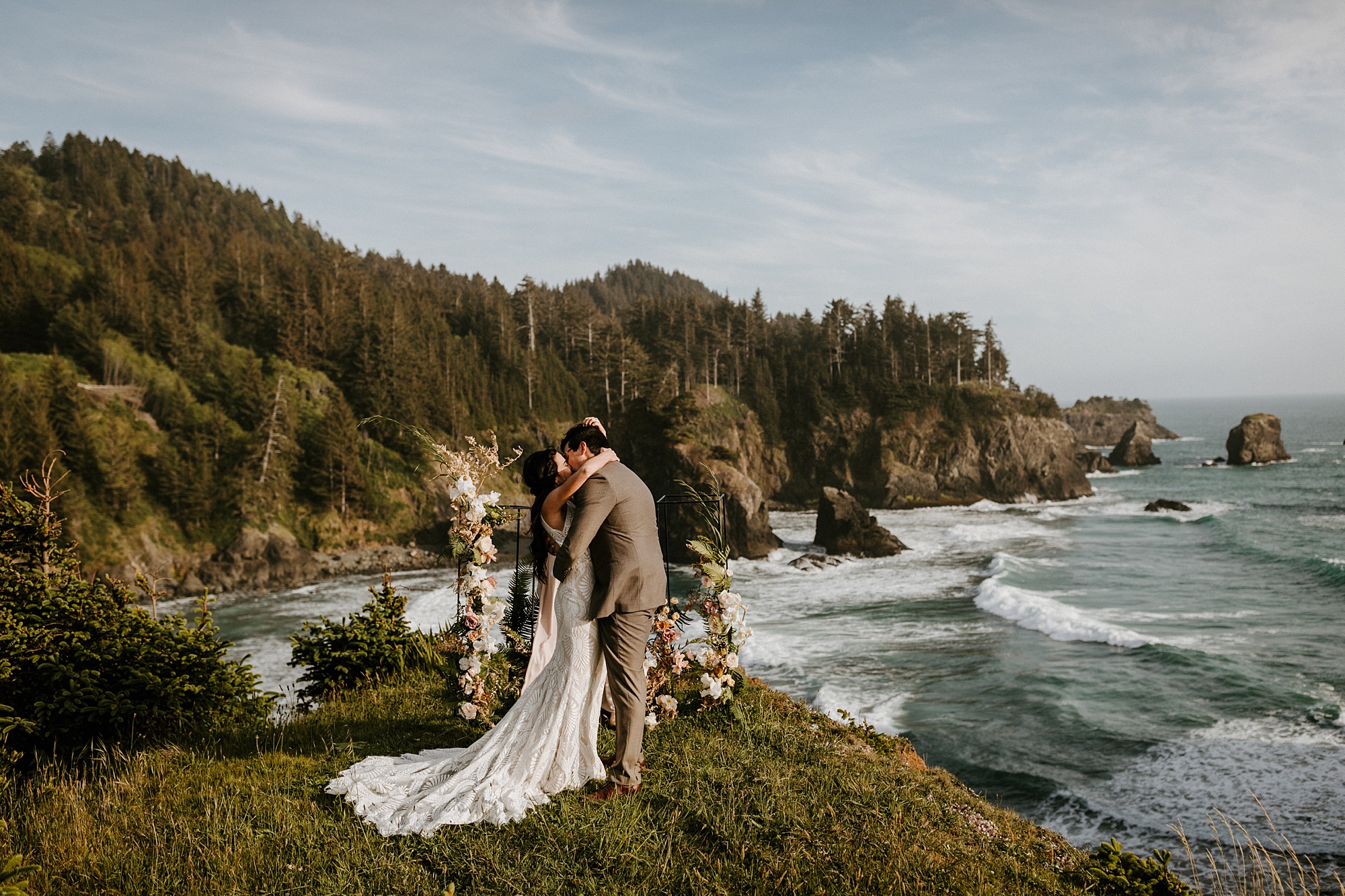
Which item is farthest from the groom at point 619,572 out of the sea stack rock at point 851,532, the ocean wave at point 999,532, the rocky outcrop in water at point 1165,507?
the rocky outcrop in water at point 1165,507

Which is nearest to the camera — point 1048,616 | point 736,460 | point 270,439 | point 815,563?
point 1048,616

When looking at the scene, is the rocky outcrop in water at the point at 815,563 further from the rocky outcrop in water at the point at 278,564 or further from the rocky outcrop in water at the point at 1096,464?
the rocky outcrop in water at the point at 1096,464

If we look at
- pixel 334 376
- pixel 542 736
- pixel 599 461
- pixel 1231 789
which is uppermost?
Result: pixel 334 376

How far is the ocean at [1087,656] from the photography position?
11.1 meters

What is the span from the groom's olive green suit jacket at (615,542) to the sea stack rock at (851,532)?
3277 cm

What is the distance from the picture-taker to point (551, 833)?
4.16 metres

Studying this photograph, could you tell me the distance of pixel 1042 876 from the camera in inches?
169

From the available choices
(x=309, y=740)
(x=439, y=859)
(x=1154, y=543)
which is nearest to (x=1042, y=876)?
(x=439, y=859)

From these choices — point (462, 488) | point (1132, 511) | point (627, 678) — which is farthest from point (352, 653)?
point (1132, 511)

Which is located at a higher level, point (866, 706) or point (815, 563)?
point (866, 706)

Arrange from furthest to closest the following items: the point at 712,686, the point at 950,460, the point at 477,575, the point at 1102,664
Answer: the point at 950,460, the point at 1102,664, the point at 712,686, the point at 477,575

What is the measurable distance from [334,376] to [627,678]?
60199 millimetres

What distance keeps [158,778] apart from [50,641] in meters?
1.60

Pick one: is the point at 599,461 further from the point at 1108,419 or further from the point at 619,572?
the point at 1108,419
